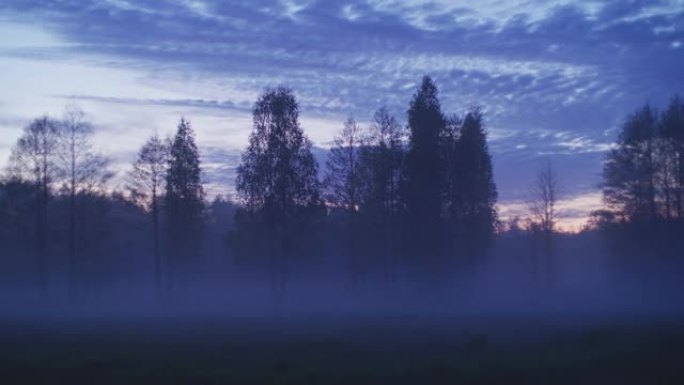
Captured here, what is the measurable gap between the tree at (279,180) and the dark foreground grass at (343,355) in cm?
2791

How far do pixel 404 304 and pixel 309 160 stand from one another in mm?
12628

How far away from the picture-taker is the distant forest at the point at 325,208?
5666 cm

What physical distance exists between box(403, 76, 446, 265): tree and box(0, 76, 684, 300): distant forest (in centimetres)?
9

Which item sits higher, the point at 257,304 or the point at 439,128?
the point at 439,128

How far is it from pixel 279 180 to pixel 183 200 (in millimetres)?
7648

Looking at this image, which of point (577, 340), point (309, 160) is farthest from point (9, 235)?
point (577, 340)

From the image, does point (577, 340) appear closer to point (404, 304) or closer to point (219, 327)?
point (219, 327)

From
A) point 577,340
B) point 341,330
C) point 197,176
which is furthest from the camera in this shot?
point 197,176

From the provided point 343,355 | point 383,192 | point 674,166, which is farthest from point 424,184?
point 343,355

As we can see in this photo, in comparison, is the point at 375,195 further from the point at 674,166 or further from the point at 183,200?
the point at 674,166

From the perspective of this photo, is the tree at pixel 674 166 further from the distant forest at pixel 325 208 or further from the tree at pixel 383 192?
the tree at pixel 383 192

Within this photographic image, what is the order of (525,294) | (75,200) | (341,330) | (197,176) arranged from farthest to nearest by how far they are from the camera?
(525,294) → (197,176) → (75,200) → (341,330)

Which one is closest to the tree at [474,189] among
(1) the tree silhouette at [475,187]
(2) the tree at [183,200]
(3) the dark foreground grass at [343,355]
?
(1) the tree silhouette at [475,187]

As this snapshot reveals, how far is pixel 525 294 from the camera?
66562mm
